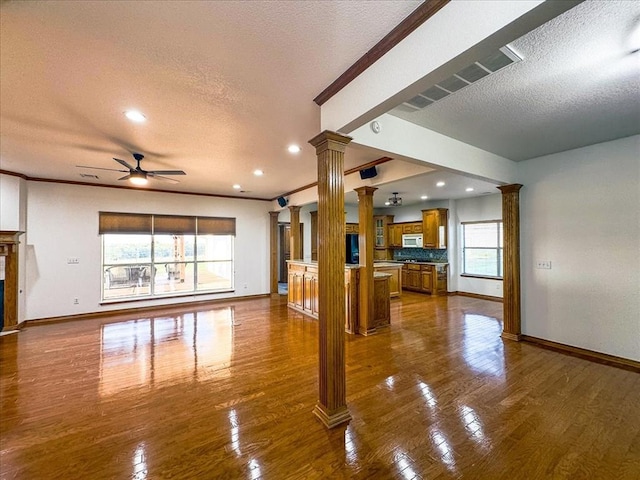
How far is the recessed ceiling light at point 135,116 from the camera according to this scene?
2.64 meters

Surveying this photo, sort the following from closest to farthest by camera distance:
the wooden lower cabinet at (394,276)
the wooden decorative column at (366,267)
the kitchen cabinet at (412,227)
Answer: the wooden decorative column at (366,267) → the wooden lower cabinet at (394,276) → the kitchen cabinet at (412,227)

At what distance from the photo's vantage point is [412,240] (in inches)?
341

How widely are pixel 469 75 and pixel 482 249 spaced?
6.57 m

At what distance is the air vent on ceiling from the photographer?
1.83 meters

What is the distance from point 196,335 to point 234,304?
233 cm

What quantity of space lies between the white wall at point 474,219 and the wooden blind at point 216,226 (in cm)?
608

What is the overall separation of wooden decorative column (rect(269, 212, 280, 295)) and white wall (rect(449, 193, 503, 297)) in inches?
196

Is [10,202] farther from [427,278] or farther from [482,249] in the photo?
[482,249]

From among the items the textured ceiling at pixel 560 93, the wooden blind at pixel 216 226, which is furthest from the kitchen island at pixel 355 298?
the wooden blind at pixel 216 226

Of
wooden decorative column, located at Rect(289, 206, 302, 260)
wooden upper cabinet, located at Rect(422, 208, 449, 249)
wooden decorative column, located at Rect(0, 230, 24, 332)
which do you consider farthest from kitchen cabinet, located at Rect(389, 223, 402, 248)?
wooden decorative column, located at Rect(0, 230, 24, 332)

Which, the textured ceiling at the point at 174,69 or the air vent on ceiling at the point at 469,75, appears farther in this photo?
the air vent on ceiling at the point at 469,75

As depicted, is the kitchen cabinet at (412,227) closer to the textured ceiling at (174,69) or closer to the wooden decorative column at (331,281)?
the textured ceiling at (174,69)

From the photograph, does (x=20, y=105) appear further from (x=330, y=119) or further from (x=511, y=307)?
(x=511, y=307)

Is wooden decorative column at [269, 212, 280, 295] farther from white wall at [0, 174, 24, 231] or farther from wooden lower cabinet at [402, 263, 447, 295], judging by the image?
white wall at [0, 174, 24, 231]
